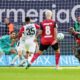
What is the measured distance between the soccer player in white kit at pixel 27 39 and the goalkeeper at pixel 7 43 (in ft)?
1.18

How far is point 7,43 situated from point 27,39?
1.19m

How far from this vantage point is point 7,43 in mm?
21312

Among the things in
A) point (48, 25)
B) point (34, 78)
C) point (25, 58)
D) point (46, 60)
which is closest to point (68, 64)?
point (46, 60)

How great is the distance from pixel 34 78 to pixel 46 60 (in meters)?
7.95

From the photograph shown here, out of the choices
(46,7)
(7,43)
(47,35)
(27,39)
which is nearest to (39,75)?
(47,35)

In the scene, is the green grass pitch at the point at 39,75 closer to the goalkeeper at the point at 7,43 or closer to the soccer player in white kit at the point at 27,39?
the soccer player in white kit at the point at 27,39

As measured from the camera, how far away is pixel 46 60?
73.5 feet

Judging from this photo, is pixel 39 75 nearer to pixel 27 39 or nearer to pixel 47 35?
pixel 47 35

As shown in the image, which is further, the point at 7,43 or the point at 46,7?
the point at 46,7

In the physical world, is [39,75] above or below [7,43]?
below

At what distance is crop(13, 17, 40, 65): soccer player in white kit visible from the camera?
20.0m

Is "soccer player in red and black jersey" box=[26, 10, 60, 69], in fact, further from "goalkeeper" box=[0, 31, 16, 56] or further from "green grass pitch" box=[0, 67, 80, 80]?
"goalkeeper" box=[0, 31, 16, 56]

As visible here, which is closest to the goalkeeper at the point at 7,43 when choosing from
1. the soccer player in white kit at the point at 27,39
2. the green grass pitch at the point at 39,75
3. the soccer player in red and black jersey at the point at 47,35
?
the soccer player in white kit at the point at 27,39

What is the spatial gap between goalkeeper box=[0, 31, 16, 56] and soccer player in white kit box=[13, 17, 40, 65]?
14.2 inches
